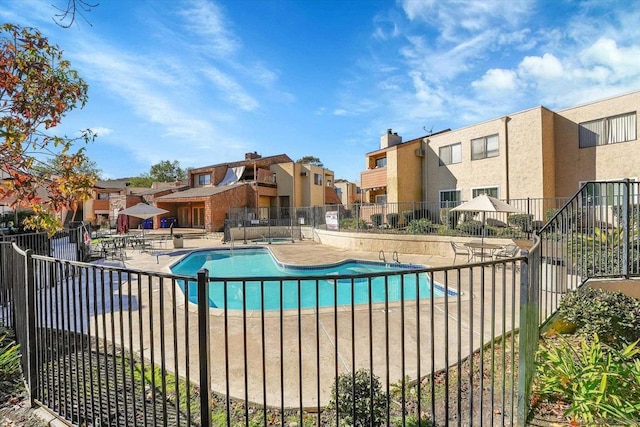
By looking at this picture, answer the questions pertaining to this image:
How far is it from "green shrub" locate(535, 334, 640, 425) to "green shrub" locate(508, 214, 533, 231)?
467 inches

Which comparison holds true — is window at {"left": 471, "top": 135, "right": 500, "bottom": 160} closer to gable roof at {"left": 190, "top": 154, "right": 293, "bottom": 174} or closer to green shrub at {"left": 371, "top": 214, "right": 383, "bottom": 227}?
green shrub at {"left": 371, "top": 214, "right": 383, "bottom": 227}

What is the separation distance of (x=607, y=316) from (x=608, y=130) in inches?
620

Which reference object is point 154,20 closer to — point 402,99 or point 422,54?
point 422,54

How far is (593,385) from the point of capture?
10.2 feet

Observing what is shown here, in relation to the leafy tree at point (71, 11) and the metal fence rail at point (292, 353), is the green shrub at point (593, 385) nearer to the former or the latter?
the metal fence rail at point (292, 353)

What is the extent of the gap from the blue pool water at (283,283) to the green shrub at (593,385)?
201 cm

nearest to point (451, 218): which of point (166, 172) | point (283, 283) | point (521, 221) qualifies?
point (521, 221)

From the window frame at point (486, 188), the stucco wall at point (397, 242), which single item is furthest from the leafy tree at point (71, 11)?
the window frame at point (486, 188)

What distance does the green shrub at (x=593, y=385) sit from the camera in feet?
9.71

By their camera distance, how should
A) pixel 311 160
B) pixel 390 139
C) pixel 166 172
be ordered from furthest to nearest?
pixel 311 160
pixel 166 172
pixel 390 139

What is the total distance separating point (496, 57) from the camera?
13.7 meters

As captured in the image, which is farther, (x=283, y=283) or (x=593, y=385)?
(x=283, y=283)

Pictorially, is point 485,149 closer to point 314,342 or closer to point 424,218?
point 424,218

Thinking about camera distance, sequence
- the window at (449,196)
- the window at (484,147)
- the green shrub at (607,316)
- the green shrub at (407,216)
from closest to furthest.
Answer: the green shrub at (607,316) → the window at (484,147) → the green shrub at (407,216) → the window at (449,196)
